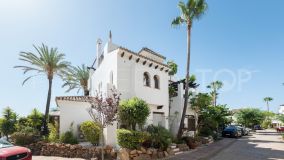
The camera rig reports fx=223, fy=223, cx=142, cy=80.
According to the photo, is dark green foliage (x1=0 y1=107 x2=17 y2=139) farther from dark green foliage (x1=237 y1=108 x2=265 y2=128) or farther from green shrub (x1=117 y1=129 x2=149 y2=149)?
dark green foliage (x1=237 y1=108 x2=265 y2=128)

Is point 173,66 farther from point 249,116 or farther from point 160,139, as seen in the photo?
point 249,116

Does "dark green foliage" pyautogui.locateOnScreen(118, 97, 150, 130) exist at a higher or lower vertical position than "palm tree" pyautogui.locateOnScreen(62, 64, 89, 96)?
lower

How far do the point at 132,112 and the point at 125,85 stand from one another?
9.61 feet

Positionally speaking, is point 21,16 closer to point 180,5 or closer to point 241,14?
point 180,5

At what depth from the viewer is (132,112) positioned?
582 inches

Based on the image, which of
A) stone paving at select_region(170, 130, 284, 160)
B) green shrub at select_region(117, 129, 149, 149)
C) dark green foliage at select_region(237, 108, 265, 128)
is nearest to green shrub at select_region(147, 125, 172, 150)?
stone paving at select_region(170, 130, 284, 160)

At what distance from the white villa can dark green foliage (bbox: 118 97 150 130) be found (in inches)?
36.8

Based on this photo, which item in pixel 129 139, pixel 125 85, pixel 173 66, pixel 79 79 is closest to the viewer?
pixel 129 139

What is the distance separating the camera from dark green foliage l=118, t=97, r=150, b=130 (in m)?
14.8

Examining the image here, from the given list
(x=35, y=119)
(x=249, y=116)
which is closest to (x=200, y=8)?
(x=35, y=119)

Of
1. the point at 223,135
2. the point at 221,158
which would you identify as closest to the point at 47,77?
the point at 221,158

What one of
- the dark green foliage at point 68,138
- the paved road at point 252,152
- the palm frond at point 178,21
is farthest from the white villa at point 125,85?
the paved road at point 252,152

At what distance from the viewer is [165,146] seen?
1498cm

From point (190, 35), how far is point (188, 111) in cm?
855
